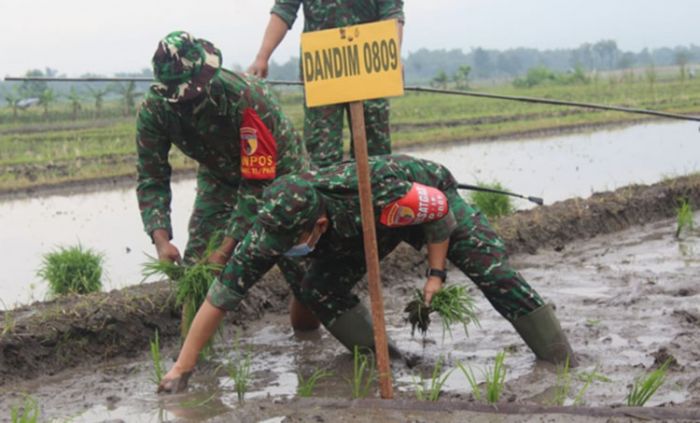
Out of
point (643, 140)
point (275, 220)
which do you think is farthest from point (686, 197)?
point (643, 140)

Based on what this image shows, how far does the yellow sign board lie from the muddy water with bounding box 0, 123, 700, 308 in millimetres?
3647

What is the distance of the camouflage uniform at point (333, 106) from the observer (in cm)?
620

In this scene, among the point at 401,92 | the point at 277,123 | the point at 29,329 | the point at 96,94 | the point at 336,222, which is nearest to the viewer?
the point at 401,92

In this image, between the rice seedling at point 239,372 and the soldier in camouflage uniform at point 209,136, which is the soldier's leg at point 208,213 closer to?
the soldier in camouflage uniform at point 209,136

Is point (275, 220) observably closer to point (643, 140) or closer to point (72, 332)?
point (72, 332)

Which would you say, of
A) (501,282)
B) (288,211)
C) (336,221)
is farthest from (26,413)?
(501,282)

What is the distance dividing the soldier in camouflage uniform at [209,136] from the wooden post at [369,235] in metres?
0.90

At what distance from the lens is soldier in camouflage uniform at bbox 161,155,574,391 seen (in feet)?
14.1

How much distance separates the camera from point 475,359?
17.1 ft

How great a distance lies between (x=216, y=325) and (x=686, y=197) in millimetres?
6551

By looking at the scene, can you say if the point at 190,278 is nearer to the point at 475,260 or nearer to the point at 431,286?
the point at 431,286

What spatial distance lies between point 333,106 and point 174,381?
7.31 ft

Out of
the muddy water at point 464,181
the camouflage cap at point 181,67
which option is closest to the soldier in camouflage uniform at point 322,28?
the camouflage cap at point 181,67

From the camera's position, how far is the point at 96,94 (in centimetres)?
3456
